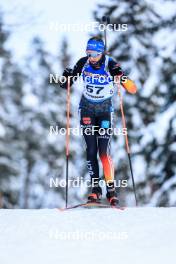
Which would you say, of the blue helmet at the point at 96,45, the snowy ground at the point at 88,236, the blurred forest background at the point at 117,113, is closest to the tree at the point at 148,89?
the blurred forest background at the point at 117,113

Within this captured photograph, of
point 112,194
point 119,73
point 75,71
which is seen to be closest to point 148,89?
point 75,71

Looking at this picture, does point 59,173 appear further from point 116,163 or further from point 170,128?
point 170,128

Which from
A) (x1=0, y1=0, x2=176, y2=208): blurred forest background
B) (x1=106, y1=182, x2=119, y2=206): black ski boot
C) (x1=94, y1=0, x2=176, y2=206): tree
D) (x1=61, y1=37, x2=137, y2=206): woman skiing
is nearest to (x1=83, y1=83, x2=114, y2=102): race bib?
(x1=61, y1=37, x2=137, y2=206): woman skiing

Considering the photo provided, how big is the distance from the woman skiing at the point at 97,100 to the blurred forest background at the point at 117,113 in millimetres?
5995

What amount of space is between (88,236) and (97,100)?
2.72 m

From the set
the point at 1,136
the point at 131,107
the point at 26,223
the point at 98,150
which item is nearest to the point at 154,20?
the point at 131,107

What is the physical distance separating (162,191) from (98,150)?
1119cm

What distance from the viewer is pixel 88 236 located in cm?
761

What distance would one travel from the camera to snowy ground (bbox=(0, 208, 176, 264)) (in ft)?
21.6

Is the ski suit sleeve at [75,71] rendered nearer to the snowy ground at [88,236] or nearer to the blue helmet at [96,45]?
the blue helmet at [96,45]

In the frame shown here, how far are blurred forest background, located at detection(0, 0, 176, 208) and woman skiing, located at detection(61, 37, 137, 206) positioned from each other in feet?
19.7

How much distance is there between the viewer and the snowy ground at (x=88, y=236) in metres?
6.59

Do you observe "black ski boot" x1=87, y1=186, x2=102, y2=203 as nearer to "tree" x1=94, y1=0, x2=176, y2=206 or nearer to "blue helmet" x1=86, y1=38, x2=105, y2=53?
"blue helmet" x1=86, y1=38, x2=105, y2=53

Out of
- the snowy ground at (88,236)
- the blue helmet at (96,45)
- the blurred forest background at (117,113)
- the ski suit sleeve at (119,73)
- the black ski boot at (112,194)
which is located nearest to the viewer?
the snowy ground at (88,236)
